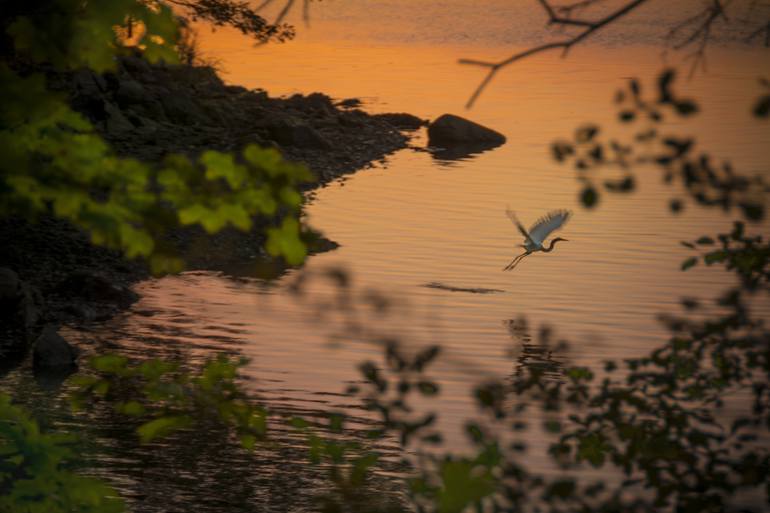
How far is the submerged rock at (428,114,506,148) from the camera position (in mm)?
35812

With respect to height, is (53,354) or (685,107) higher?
(685,107)

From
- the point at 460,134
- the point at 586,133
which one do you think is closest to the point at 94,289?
the point at 586,133

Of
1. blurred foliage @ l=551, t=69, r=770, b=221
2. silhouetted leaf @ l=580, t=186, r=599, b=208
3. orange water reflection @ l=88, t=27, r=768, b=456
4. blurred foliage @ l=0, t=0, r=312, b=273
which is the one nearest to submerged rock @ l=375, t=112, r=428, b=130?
orange water reflection @ l=88, t=27, r=768, b=456

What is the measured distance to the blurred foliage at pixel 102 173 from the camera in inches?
188

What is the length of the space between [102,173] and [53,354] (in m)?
10.8

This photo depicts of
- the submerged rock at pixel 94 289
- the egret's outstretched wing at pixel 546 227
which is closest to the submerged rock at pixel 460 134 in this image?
the egret's outstretched wing at pixel 546 227

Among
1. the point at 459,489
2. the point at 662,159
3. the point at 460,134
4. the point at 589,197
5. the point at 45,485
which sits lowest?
the point at 45,485

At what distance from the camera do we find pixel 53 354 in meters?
15.3

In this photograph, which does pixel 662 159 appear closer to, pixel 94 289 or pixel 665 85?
pixel 665 85

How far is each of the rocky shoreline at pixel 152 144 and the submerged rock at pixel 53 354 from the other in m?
0.13

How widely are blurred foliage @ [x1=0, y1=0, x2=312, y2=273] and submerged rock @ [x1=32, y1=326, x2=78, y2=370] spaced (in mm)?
10451

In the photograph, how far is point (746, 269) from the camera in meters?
6.39

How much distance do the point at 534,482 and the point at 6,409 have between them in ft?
7.97

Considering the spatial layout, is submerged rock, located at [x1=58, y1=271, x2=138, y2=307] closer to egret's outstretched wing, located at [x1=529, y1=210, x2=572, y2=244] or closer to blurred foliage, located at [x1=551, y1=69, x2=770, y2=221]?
egret's outstretched wing, located at [x1=529, y1=210, x2=572, y2=244]
